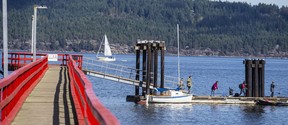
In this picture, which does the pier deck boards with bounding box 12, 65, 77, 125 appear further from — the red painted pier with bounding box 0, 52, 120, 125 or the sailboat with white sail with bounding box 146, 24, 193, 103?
the sailboat with white sail with bounding box 146, 24, 193, 103

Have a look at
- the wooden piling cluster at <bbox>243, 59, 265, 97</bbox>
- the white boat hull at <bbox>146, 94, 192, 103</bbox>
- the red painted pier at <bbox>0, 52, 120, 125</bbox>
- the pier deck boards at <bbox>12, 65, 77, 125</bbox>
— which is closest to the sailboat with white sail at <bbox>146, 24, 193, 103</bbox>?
the white boat hull at <bbox>146, 94, 192, 103</bbox>

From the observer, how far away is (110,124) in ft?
28.5

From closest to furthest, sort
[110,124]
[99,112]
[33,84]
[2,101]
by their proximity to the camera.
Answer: [110,124], [99,112], [2,101], [33,84]

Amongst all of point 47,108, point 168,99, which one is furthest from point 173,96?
point 47,108

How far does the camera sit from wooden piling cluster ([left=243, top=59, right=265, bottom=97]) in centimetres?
5666

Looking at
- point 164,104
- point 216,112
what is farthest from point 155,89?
point 216,112

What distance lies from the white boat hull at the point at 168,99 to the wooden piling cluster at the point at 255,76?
4.35 metres

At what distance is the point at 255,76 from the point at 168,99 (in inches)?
247

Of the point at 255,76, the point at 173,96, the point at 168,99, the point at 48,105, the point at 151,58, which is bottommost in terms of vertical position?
the point at 168,99

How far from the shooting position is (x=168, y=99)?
56.5 metres

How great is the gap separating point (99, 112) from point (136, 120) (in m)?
37.2

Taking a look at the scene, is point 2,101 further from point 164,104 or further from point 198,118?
point 164,104

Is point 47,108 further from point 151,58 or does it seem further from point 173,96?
point 173,96

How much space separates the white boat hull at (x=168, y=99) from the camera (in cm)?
5512
